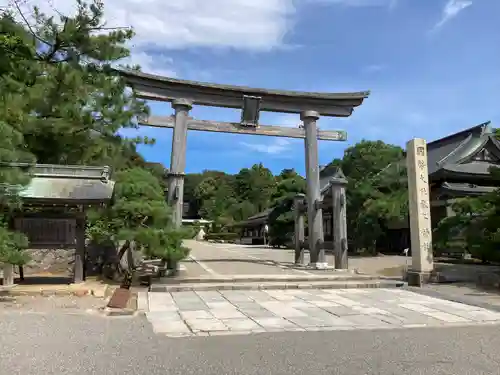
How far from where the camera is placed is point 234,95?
13633mm

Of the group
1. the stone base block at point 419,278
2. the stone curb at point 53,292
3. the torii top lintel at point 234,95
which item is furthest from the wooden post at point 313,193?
the stone curb at point 53,292

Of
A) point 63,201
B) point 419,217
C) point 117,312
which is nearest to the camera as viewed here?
point 117,312

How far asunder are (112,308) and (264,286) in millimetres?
4155

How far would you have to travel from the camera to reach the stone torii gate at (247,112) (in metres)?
12.4

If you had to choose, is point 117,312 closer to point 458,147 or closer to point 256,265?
point 256,265

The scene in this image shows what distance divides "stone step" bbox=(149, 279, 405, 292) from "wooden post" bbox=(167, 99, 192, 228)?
1.74m

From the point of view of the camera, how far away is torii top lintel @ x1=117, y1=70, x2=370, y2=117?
1254cm

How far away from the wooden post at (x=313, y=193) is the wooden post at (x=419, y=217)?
124 inches

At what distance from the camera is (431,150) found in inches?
1101

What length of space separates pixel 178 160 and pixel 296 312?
248 inches

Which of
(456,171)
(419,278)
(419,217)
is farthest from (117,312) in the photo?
(456,171)

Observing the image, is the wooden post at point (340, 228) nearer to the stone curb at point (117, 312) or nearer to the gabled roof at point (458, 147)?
the stone curb at point (117, 312)

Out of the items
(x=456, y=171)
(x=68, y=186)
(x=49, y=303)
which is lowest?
(x=49, y=303)

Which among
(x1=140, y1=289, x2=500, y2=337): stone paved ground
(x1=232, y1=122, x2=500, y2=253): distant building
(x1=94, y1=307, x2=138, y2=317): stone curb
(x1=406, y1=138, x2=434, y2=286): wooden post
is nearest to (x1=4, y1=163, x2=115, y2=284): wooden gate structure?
(x1=140, y1=289, x2=500, y2=337): stone paved ground
